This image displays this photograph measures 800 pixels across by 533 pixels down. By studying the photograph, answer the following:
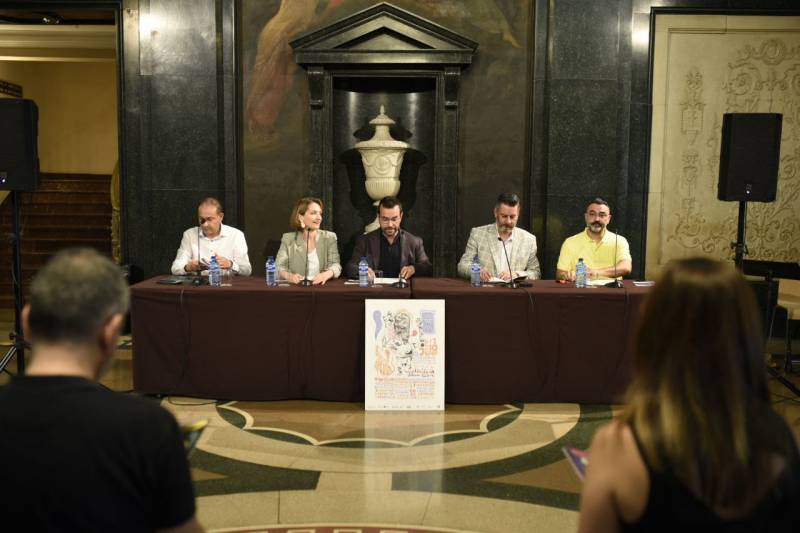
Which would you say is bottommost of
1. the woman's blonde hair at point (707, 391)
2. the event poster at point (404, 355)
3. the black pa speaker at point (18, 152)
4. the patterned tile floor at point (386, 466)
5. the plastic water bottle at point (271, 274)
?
the patterned tile floor at point (386, 466)

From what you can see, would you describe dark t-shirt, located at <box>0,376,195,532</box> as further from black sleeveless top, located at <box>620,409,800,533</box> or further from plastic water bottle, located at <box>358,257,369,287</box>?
plastic water bottle, located at <box>358,257,369,287</box>

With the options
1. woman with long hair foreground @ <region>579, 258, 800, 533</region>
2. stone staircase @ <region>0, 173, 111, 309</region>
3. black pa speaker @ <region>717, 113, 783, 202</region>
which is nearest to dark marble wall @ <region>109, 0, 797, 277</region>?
black pa speaker @ <region>717, 113, 783, 202</region>

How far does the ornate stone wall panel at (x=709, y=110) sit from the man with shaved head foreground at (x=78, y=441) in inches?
245

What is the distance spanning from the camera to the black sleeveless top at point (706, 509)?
4.13 ft

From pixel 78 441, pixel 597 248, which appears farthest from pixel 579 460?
pixel 597 248

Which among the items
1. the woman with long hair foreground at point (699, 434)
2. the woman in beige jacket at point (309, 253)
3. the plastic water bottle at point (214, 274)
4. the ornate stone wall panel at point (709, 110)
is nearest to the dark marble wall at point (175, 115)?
the woman in beige jacket at point (309, 253)

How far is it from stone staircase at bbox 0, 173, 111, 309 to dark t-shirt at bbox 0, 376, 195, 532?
8956 millimetres

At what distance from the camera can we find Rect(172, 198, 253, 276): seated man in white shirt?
5.58 metres

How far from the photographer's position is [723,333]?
4.20 feet

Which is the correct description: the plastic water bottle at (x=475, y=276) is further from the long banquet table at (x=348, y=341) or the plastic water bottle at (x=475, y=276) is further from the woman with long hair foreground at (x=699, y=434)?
the woman with long hair foreground at (x=699, y=434)

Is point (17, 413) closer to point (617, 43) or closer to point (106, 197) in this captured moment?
point (617, 43)

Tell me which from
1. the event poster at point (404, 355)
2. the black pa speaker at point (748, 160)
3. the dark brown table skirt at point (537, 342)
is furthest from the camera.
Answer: the black pa speaker at point (748, 160)

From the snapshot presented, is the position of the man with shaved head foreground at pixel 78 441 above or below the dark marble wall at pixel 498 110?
below

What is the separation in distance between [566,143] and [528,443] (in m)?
3.17
